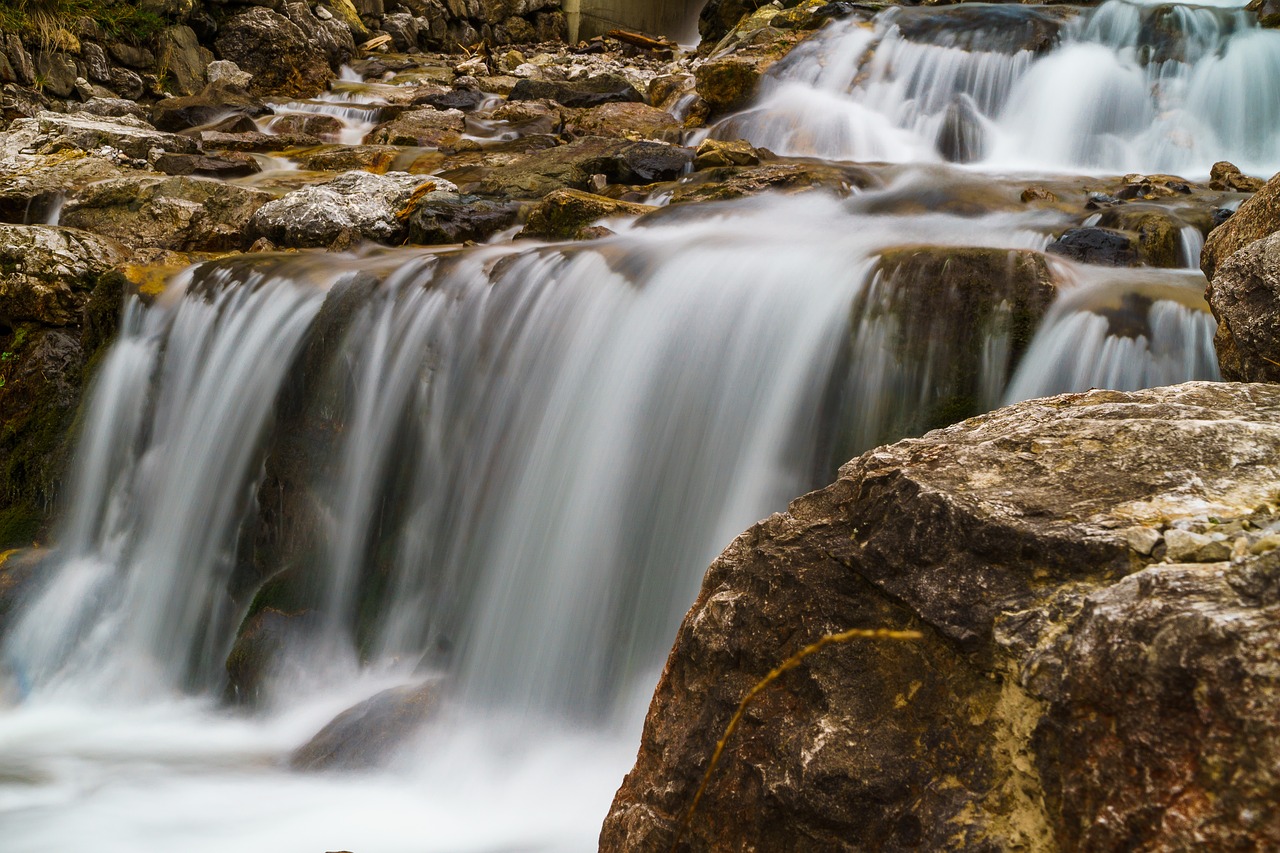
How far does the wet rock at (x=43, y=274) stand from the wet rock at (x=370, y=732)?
406 cm

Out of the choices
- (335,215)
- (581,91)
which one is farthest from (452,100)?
(335,215)

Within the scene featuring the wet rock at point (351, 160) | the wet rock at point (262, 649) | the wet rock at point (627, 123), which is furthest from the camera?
the wet rock at point (627, 123)

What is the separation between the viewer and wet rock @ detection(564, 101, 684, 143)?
1130cm

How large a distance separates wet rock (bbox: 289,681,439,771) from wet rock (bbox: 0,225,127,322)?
4059 millimetres

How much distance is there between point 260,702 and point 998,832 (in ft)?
12.4

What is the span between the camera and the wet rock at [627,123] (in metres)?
11.3

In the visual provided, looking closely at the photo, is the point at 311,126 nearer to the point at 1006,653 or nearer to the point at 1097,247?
the point at 1097,247

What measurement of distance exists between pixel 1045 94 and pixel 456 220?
21.0 feet

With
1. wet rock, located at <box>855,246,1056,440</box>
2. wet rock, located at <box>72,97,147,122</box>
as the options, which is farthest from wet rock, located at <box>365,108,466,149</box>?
wet rock, located at <box>855,246,1056,440</box>

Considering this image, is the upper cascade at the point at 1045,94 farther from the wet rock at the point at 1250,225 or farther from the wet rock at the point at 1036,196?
the wet rock at the point at 1250,225

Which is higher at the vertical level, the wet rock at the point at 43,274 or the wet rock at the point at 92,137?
the wet rock at the point at 92,137

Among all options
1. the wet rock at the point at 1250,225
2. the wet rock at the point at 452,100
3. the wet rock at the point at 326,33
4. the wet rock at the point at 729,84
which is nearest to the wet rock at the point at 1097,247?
the wet rock at the point at 1250,225

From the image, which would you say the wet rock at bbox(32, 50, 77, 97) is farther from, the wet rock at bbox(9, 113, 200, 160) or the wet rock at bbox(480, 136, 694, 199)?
the wet rock at bbox(480, 136, 694, 199)

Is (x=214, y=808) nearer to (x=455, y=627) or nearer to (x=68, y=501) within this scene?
(x=455, y=627)
